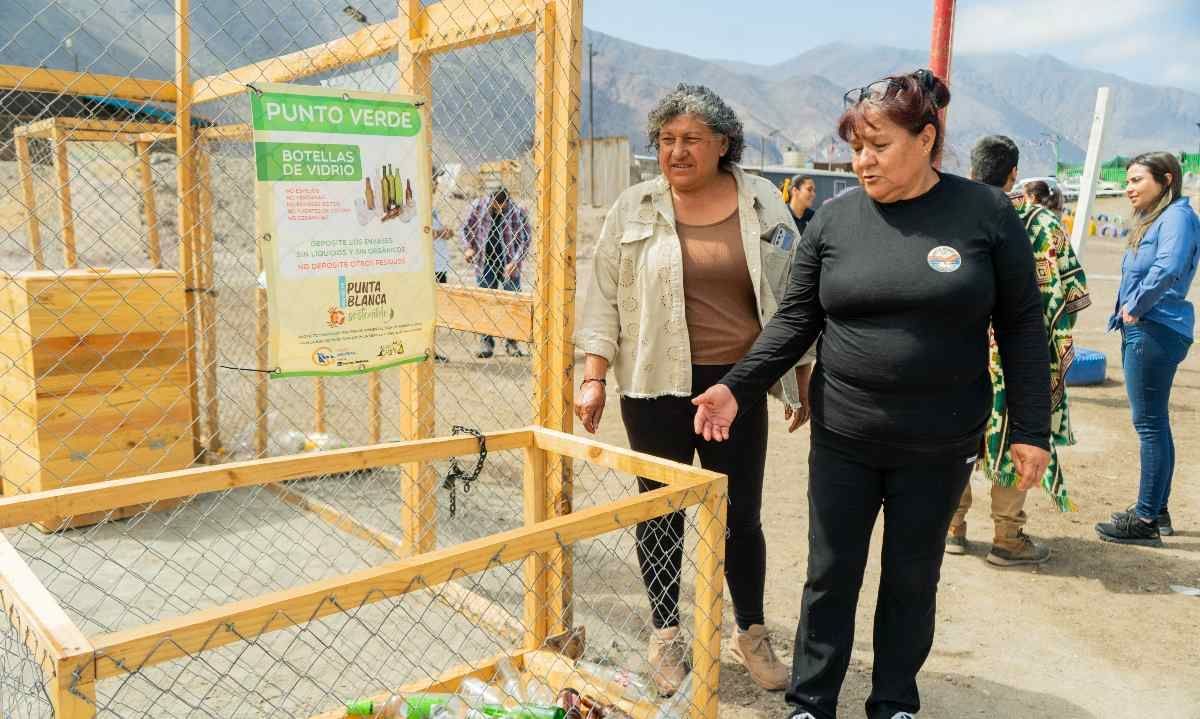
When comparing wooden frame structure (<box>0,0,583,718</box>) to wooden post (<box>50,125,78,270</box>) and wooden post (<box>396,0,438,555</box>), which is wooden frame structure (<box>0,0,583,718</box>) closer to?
wooden post (<box>396,0,438,555</box>)

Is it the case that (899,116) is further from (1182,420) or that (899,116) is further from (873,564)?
(1182,420)

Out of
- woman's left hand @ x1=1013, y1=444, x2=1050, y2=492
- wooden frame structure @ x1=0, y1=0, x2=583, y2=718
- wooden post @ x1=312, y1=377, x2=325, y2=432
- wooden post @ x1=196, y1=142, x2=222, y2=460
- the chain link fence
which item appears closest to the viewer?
wooden frame structure @ x1=0, y1=0, x2=583, y2=718

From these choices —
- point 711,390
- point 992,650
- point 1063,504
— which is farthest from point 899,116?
point 1063,504

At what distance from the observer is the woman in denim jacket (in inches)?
163

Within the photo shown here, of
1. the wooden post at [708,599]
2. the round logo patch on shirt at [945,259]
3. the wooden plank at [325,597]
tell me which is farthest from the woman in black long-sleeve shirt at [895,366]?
the wooden plank at [325,597]

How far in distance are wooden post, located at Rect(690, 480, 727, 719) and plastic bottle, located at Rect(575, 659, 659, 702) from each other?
0.35 meters

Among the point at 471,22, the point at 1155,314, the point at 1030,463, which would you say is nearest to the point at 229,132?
the point at 471,22

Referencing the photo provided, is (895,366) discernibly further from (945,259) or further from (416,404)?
(416,404)

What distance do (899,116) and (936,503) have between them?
3.37ft

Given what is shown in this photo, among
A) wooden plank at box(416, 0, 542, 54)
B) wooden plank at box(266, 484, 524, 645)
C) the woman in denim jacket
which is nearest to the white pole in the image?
the woman in denim jacket

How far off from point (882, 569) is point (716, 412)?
0.65 meters

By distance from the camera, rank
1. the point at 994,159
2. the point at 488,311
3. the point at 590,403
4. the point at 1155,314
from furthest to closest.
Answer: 1. the point at 1155,314
2. the point at 994,159
3. the point at 488,311
4. the point at 590,403

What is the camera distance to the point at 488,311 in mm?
3371

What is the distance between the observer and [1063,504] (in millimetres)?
3855
